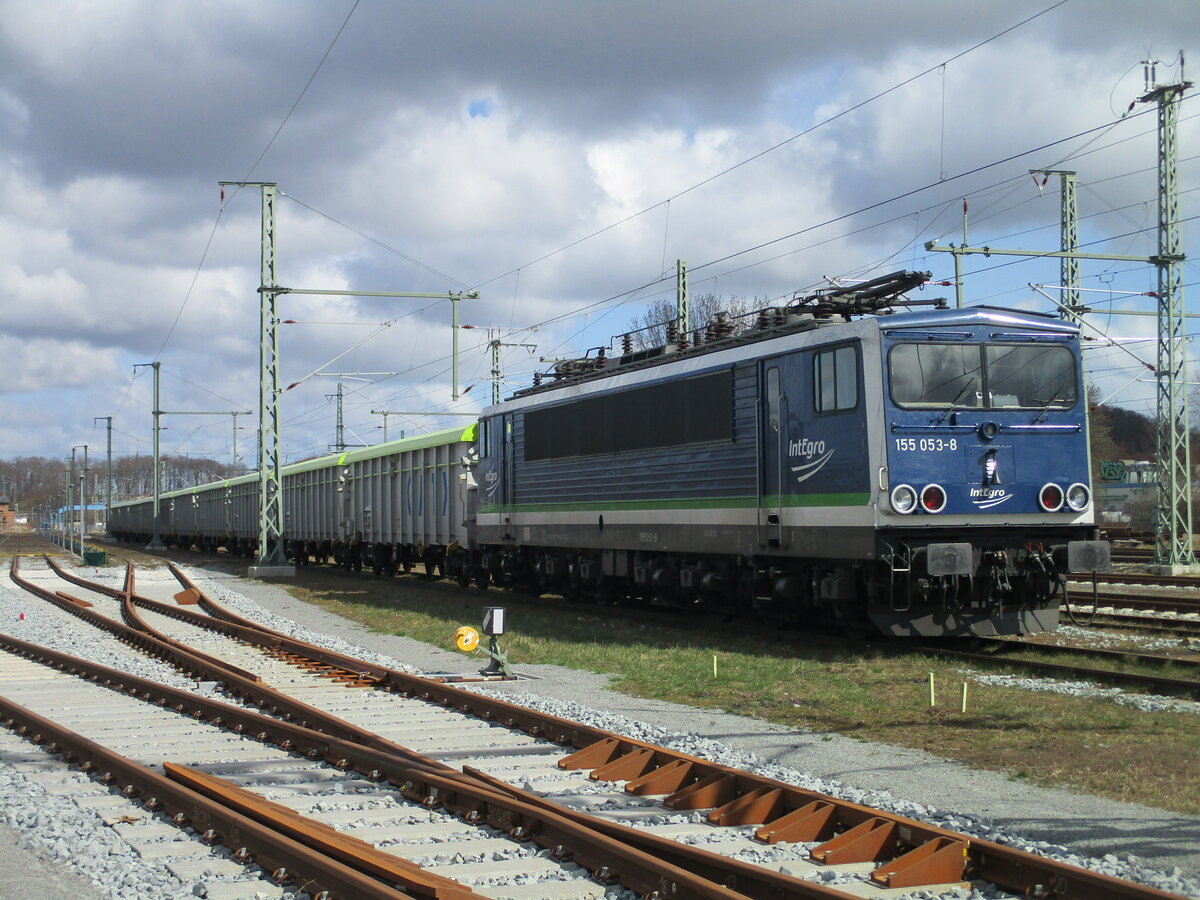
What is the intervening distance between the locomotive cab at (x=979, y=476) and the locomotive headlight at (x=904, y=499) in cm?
1

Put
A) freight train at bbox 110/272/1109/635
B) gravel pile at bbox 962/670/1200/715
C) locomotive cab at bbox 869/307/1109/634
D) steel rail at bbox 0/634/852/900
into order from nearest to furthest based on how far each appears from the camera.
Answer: steel rail at bbox 0/634/852/900 → gravel pile at bbox 962/670/1200/715 → locomotive cab at bbox 869/307/1109/634 → freight train at bbox 110/272/1109/635

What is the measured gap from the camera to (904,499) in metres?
12.4

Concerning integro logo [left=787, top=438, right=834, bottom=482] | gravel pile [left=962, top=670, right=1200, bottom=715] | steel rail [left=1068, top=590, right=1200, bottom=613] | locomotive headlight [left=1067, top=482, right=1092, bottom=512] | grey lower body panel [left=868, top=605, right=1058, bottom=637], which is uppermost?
integro logo [left=787, top=438, right=834, bottom=482]

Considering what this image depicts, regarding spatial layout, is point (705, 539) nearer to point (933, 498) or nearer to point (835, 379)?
point (835, 379)

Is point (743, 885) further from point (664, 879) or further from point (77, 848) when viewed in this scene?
point (77, 848)

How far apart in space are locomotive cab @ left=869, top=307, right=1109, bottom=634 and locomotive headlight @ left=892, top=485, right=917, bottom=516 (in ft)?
0.03

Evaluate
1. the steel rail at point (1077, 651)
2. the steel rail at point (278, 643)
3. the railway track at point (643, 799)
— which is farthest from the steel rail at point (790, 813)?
the steel rail at point (1077, 651)

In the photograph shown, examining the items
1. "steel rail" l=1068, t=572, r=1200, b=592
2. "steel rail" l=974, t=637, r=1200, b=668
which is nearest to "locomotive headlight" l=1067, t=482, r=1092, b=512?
"steel rail" l=974, t=637, r=1200, b=668

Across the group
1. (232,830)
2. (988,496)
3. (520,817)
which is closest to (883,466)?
(988,496)

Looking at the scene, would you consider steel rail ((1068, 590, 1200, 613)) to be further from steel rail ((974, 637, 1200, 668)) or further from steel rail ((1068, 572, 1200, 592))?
steel rail ((974, 637, 1200, 668))

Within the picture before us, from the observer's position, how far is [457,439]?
2606 cm

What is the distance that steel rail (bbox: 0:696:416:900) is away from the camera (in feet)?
16.5

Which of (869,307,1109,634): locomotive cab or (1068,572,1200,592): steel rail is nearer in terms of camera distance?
(869,307,1109,634): locomotive cab

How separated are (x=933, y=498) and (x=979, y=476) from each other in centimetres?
62
